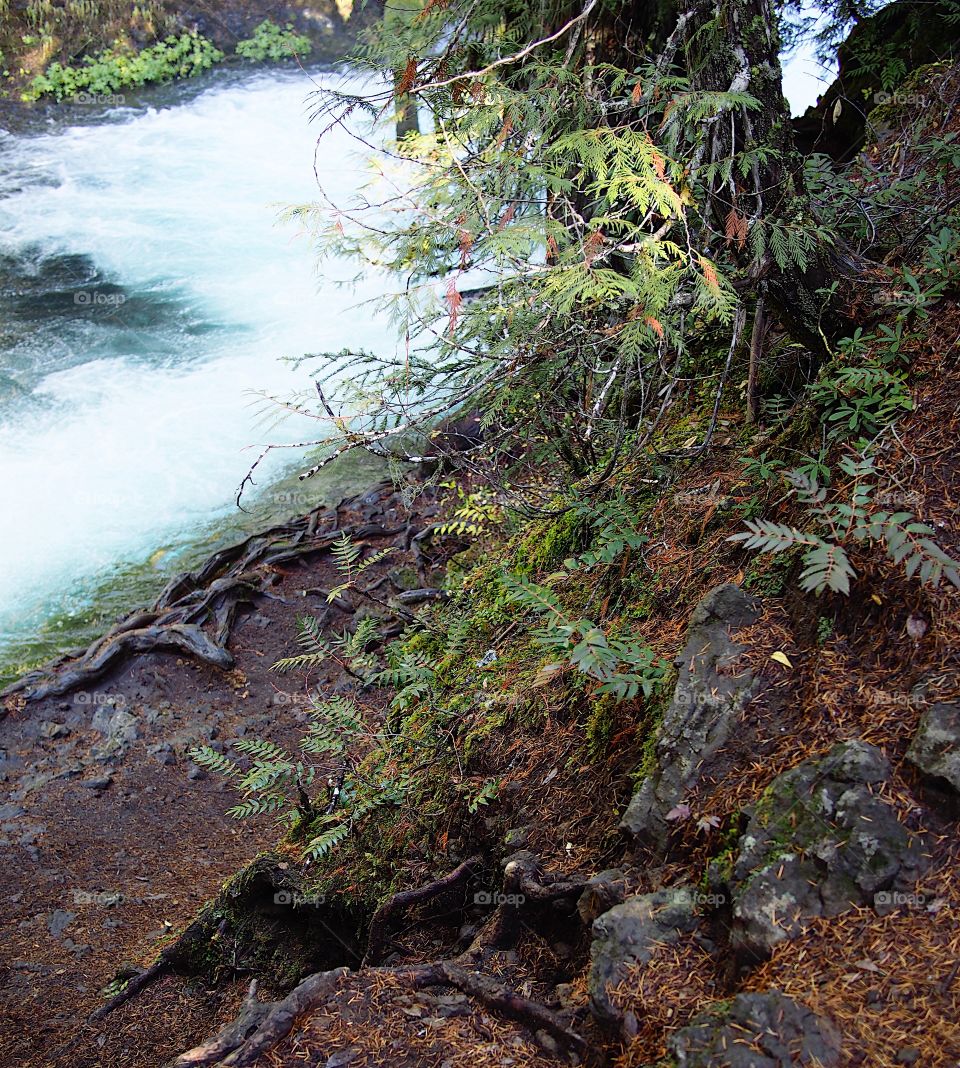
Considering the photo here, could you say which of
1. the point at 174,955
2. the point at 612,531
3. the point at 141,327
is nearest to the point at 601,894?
the point at 612,531

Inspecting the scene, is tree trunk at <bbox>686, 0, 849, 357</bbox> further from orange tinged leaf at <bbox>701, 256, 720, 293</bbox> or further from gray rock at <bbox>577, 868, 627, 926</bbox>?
gray rock at <bbox>577, 868, 627, 926</bbox>

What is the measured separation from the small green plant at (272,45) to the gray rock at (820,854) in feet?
74.2

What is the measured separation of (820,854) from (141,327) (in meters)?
13.0

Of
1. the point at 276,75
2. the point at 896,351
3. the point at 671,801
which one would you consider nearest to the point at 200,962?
the point at 671,801

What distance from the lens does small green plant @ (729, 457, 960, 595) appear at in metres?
2.65

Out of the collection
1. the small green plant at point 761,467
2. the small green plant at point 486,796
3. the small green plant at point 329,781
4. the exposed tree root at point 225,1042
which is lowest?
the small green plant at point 329,781

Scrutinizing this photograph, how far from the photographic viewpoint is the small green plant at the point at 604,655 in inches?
122

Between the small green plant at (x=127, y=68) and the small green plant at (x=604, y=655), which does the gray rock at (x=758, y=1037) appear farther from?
the small green plant at (x=127, y=68)

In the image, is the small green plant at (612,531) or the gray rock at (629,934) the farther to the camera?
the small green plant at (612,531)

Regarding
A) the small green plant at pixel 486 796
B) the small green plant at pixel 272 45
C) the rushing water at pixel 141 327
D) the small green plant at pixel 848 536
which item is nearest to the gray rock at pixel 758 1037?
the small green plant at pixel 848 536

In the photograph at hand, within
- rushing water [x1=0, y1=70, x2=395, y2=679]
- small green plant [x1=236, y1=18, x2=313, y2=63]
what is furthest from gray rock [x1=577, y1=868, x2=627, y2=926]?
small green plant [x1=236, y1=18, x2=313, y2=63]

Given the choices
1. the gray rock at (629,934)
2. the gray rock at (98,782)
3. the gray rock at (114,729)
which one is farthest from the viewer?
the gray rock at (114,729)

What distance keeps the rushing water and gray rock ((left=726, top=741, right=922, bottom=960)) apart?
5.90 meters

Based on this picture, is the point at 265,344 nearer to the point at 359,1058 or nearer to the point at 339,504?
the point at 339,504
